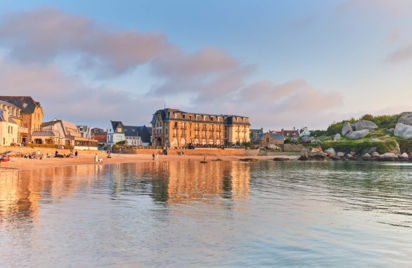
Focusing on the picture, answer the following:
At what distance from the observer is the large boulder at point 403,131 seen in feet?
477

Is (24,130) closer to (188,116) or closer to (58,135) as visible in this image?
(58,135)

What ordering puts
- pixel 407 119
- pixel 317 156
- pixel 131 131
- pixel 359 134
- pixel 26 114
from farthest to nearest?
pixel 359 134
pixel 407 119
pixel 131 131
pixel 317 156
pixel 26 114

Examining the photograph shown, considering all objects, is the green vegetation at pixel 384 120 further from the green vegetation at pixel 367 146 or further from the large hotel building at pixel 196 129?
the large hotel building at pixel 196 129

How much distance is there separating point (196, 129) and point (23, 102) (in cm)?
6794

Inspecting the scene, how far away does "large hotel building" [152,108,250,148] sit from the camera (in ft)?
415

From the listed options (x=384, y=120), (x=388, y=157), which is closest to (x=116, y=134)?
(x=388, y=157)

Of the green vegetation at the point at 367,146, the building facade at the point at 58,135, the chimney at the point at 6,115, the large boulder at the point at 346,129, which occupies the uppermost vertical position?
the large boulder at the point at 346,129

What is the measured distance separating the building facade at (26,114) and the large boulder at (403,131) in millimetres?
149801

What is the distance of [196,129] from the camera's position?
438 feet

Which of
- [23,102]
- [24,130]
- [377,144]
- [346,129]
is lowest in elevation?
[377,144]

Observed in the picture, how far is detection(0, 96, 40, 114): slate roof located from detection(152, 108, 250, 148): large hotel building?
5280 centimetres

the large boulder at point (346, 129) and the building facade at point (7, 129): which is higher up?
the large boulder at point (346, 129)

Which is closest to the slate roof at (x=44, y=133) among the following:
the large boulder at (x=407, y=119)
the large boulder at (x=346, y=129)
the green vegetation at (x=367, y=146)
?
the green vegetation at (x=367, y=146)

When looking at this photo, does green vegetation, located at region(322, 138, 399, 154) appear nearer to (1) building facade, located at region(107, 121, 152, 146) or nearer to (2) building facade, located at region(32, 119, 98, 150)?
(1) building facade, located at region(107, 121, 152, 146)
